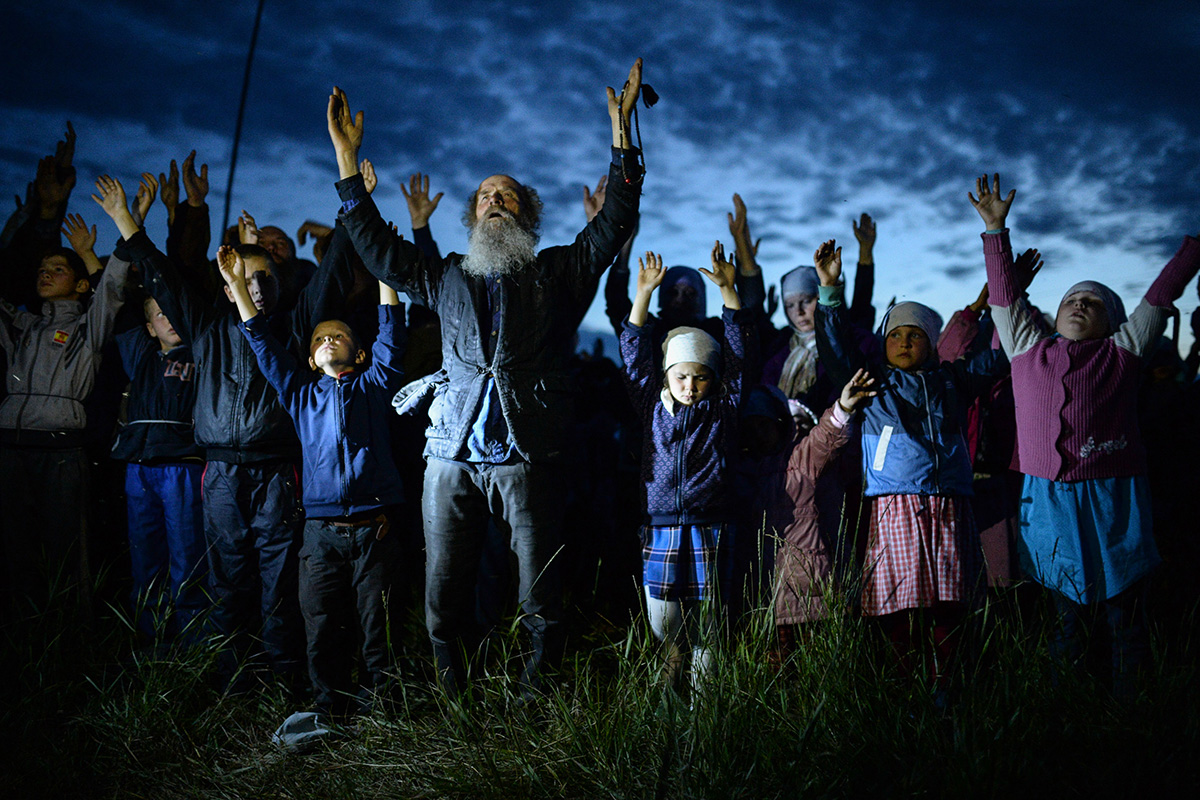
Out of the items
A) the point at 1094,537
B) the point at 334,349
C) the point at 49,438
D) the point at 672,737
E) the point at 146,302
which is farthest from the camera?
the point at 146,302

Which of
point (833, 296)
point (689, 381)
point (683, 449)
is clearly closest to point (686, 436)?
point (683, 449)

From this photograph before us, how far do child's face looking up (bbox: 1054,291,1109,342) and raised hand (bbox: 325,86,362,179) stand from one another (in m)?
3.42

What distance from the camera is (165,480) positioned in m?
4.33

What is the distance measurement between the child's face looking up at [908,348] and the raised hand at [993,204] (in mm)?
617

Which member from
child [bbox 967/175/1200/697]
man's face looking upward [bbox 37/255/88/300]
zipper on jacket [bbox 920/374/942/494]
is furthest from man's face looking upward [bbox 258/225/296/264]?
child [bbox 967/175/1200/697]

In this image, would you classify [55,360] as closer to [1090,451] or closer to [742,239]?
[742,239]

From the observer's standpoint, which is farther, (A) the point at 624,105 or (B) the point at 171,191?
(B) the point at 171,191

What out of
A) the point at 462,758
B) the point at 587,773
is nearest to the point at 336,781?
the point at 462,758

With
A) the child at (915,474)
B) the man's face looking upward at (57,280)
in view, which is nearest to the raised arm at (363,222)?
the child at (915,474)

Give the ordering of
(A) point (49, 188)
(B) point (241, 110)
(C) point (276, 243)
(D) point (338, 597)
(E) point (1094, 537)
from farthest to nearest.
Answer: (B) point (241, 110), (C) point (276, 243), (A) point (49, 188), (D) point (338, 597), (E) point (1094, 537)

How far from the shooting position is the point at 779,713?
114 inches

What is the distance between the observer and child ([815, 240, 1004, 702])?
371cm

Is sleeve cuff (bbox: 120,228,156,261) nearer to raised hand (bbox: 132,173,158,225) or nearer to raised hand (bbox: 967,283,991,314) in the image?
raised hand (bbox: 132,173,158,225)

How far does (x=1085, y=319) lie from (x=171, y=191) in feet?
16.7
